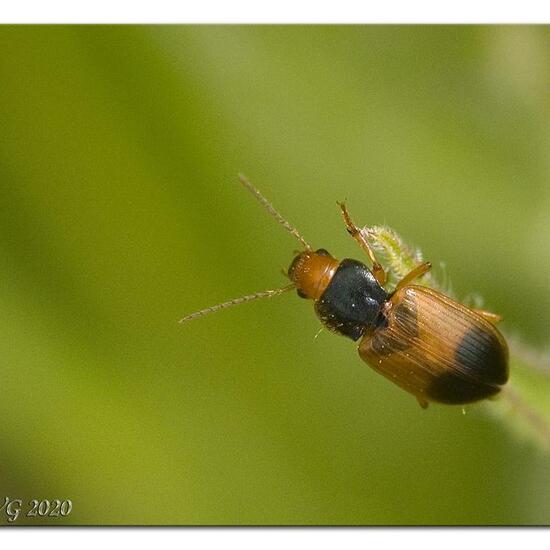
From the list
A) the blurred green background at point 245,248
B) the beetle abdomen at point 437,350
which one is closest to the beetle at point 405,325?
the beetle abdomen at point 437,350

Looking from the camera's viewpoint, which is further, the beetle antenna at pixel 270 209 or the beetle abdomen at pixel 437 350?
the beetle antenna at pixel 270 209

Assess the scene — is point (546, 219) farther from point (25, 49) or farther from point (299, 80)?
point (25, 49)

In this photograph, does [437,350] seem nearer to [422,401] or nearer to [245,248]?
[422,401]

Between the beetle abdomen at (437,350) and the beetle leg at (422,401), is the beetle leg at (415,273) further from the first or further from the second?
the beetle leg at (422,401)

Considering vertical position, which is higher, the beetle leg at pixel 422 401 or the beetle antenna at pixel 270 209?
the beetle antenna at pixel 270 209

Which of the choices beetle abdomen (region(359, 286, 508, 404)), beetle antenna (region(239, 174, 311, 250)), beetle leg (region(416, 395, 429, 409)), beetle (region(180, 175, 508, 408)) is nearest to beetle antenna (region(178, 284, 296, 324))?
beetle (region(180, 175, 508, 408))
